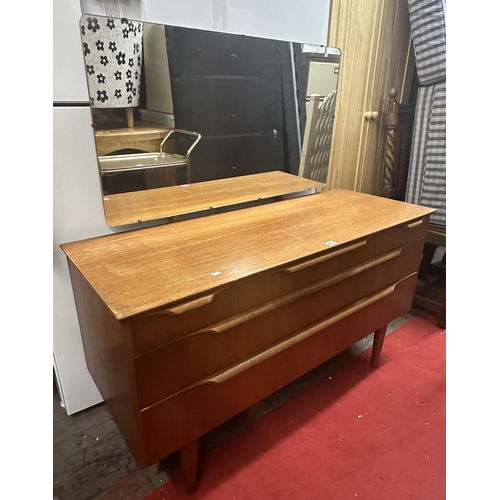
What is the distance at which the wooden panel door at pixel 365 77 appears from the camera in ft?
5.53

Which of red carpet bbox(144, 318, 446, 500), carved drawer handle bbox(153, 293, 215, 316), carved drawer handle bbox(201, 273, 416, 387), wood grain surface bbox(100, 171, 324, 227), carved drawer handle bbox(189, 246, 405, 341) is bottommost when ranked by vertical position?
red carpet bbox(144, 318, 446, 500)

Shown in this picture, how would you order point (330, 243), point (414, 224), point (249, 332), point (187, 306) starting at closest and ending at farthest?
point (187, 306) < point (249, 332) < point (330, 243) < point (414, 224)

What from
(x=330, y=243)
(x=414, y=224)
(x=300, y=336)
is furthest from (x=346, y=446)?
(x=414, y=224)

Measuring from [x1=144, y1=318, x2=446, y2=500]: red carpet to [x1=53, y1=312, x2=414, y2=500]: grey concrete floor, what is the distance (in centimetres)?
4

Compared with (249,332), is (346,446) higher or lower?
lower

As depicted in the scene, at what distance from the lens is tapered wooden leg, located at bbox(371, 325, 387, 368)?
1.70 metres

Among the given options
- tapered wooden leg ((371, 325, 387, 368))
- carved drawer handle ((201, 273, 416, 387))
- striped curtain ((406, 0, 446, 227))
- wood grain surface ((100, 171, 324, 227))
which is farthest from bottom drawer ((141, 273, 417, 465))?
striped curtain ((406, 0, 446, 227))

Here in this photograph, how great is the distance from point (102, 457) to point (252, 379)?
63cm

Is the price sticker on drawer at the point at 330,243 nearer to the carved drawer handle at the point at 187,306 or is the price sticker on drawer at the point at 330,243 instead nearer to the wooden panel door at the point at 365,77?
the carved drawer handle at the point at 187,306

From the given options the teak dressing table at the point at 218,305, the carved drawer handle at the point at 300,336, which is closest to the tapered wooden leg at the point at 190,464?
the teak dressing table at the point at 218,305

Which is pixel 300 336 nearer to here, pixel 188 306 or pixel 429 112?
pixel 188 306

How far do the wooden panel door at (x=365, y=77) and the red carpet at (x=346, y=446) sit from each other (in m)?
0.99

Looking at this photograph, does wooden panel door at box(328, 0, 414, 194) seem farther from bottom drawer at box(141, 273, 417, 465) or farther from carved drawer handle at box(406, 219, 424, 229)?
bottom drawer at box(141, 273, 417, 465)

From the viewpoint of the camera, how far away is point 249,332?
1.07 meters
